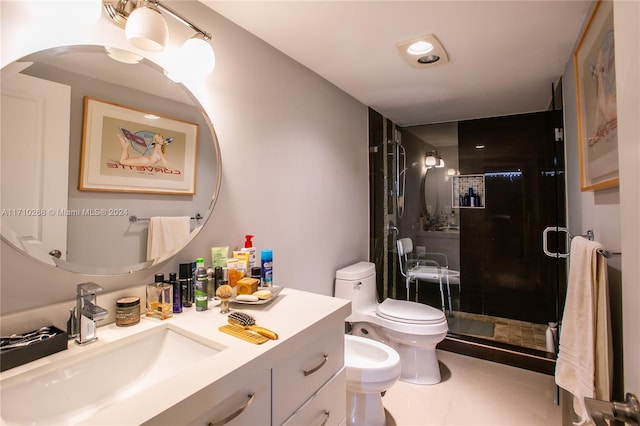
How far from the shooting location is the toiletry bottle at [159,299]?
1.08 m

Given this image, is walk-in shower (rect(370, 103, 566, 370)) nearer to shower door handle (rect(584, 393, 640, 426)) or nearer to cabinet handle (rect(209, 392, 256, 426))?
cabinet handle (rect(209, 392, 256, 426))

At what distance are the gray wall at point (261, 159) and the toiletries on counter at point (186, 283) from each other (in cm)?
7

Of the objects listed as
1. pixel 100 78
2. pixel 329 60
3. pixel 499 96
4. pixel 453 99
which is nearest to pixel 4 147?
pixel 100 78

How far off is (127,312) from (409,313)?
72.0 inches

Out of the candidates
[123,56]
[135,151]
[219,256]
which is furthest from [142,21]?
[219,256]

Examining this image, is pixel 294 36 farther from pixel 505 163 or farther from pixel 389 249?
pixel 505 163

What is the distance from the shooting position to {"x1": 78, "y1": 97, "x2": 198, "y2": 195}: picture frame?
1004 mm

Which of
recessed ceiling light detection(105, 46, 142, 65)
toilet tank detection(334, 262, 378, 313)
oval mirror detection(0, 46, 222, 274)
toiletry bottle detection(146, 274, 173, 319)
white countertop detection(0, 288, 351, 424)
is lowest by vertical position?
toilet tank detection(334, 262, 378, 313)

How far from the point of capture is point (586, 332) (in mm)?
1199

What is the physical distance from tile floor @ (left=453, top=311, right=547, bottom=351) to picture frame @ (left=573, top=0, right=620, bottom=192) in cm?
174

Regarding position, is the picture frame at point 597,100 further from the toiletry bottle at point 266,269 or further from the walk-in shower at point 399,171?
the walk-in shower at point 399,171

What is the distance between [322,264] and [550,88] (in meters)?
2.16

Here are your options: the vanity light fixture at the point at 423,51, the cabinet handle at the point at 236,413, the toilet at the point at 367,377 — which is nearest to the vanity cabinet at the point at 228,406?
the cabinet handle at the point at 236,413

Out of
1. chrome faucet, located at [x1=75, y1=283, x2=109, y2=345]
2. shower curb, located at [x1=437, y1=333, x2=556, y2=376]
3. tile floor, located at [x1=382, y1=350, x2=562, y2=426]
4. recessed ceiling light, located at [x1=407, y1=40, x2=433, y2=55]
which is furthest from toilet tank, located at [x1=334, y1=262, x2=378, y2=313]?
chrome faucet, located at [x1=75, y1=283, x2=109, y2=345]
